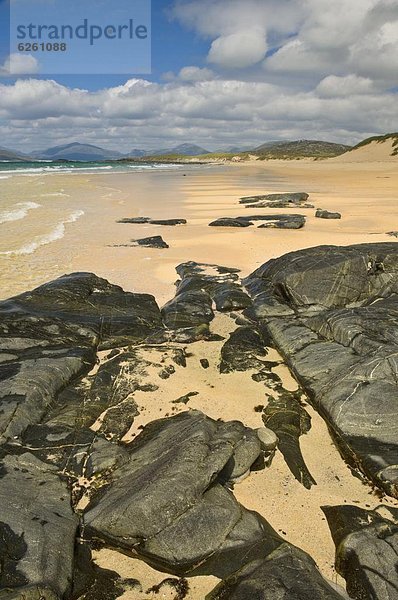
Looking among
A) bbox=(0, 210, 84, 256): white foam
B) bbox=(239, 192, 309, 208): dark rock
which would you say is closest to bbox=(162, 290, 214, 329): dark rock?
bbox=(0, 210, 84, 256): white foam

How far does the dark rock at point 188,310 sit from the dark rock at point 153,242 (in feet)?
22.6

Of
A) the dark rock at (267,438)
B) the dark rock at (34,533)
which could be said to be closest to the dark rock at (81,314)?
the dark rock at (34,533)

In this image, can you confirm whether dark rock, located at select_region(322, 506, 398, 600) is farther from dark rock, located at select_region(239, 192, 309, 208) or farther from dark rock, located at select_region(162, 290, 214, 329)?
dark rock, located at select_region(239, 192, 309, 208)

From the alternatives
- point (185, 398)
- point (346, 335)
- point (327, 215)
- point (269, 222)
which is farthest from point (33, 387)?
point (327, 215)

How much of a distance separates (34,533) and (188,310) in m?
6.80

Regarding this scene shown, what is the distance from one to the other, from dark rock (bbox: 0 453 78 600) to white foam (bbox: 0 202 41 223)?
23301 mm

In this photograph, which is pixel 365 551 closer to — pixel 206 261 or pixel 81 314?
pixel 81 314

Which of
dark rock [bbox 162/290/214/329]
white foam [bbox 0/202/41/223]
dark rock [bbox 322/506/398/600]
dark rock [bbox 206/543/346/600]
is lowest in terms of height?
dark rock [bbox 322/506/398/600]

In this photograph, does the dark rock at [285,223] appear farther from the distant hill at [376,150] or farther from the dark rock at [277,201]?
the distant hill at [376,150]

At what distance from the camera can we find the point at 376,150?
344 ft

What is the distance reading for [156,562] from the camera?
4477 mm

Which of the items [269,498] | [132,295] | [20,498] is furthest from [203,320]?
[20,498]

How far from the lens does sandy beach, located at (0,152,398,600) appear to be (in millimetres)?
5168

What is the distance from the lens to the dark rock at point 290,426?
5848mm
